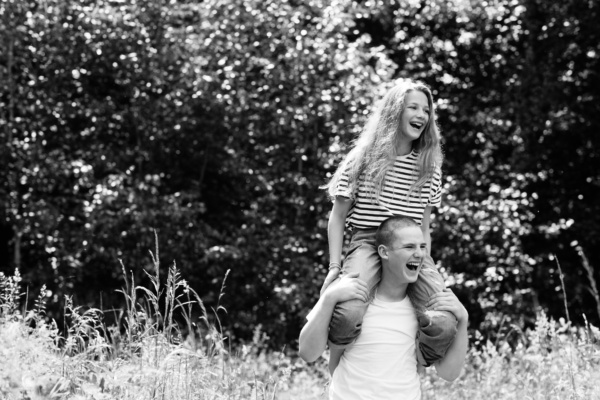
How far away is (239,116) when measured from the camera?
929 cm

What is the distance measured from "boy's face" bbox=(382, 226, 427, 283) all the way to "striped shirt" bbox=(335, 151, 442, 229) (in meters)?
0.34

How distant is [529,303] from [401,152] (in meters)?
6.74

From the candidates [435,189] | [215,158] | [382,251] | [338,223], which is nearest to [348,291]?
[382,251]

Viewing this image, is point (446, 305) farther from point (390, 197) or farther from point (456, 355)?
point (390, 197)

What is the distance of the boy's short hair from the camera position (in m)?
3.04

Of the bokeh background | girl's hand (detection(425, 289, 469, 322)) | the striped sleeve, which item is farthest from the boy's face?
the bokeh background

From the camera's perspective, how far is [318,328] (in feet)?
9.66

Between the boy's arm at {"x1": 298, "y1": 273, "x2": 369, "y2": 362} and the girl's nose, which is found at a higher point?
the girl's nose

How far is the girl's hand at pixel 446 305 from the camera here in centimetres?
298

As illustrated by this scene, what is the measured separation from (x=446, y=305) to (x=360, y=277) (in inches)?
12.7

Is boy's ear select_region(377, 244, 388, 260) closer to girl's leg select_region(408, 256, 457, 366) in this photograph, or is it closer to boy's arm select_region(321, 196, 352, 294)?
girl's leg select_region(408, 256, 457, 366)

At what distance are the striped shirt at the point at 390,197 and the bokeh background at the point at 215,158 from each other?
5.31 m

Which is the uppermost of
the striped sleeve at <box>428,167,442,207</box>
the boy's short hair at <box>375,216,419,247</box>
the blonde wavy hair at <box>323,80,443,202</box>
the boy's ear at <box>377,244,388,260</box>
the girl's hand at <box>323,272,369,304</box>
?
the blonde wavy hair at <box>323,80,443,202</box>

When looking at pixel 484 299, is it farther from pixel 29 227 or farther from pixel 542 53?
pixel 29 227
